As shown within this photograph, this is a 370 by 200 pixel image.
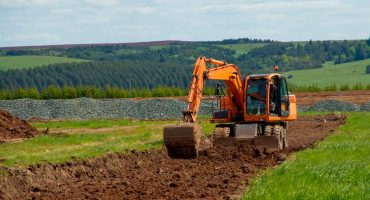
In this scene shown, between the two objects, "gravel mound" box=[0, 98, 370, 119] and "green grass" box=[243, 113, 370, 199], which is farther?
"gravel mound" box=[0, 98, 370, 119]

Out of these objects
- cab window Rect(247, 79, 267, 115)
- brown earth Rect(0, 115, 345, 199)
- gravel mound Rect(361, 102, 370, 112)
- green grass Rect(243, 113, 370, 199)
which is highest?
cab window Rect(247, 79, 267, 115)

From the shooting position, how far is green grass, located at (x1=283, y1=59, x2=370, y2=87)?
457ft

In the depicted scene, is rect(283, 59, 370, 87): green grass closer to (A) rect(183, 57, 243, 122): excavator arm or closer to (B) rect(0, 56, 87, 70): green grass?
(B) rect(0, 56, 87, 70): green grass

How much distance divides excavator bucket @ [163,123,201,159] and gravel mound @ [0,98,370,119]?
29.1m

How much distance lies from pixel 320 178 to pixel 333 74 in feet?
452

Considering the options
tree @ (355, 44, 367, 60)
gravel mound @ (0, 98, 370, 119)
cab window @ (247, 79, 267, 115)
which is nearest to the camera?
cab window @ (247, 79, 267, 115)

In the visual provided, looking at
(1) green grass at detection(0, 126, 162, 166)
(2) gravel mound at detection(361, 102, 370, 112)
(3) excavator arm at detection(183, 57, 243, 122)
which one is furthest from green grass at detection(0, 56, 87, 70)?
(3) excavator arm at detection(183, 57, 243, 122)

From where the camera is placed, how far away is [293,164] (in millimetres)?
20984

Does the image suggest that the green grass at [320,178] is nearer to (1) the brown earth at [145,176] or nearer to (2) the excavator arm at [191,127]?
(1) the brown earth at [145,176]

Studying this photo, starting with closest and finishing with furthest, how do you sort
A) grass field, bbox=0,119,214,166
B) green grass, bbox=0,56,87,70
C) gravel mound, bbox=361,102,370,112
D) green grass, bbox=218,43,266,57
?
grass field, bbox=0,119,214,166 < gravel mound, bbox=361,102,370,112 < green grass, bbox=0,56,87,70 < green grass, bbox=218,43,266,57

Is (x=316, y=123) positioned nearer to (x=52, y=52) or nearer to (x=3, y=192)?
(x=3, y=192)

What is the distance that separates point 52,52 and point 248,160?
150 metres

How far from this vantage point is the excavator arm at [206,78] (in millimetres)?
25500

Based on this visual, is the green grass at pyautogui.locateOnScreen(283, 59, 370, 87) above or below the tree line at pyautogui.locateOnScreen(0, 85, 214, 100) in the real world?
below
